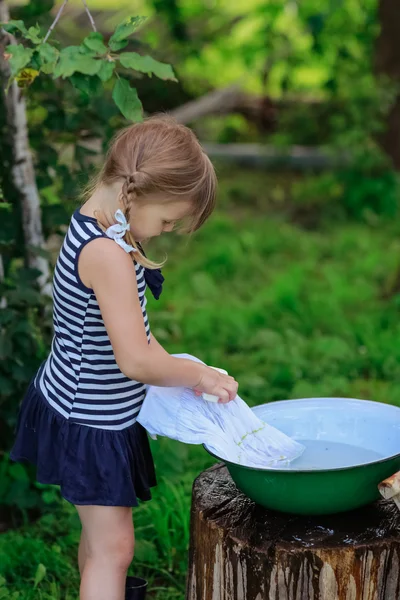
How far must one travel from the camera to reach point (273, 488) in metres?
1.79

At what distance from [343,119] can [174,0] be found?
1936mm

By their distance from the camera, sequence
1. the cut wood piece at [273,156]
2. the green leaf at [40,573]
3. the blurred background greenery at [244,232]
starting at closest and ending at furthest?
the green leaf at [40,573] < the blurred background greenery at [244,232] < the cut wood piece at [273,156]

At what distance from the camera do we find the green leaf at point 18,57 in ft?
6.67

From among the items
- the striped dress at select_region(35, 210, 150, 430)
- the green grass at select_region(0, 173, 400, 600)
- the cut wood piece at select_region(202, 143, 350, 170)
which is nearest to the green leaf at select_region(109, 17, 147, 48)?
the striped dress at select_region(35, 210, 150, 430)

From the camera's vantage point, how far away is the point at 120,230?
70.9 inches

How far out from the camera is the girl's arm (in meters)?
1.79

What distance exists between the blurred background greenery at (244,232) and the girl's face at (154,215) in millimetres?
506

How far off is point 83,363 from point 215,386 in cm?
31

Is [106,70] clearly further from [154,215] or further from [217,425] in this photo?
[217,425]

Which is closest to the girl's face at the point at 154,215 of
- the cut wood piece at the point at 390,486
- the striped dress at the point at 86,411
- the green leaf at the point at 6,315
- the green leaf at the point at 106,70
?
the striped dress at the point at 86,411

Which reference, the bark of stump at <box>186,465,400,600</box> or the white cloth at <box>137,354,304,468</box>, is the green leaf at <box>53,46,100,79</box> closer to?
the white cloth at <box>137,354,304,468</box>

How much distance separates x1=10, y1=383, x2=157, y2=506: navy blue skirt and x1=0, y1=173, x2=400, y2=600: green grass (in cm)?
61

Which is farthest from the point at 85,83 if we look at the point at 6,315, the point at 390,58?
the point at 390,58

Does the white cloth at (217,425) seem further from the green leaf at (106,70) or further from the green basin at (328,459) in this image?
the green leaf at (106,70)
